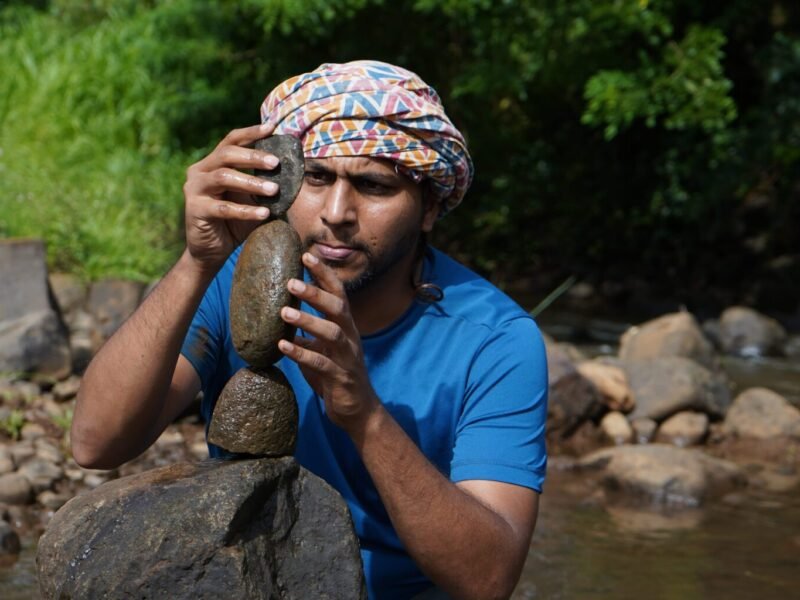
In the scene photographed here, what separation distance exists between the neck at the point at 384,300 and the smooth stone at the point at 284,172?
0.52 metres

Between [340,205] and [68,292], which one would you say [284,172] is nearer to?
[340,205]

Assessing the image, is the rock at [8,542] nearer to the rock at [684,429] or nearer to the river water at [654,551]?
the river water at [654,551]

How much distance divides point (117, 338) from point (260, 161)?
651 mm

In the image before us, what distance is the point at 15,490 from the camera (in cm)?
677

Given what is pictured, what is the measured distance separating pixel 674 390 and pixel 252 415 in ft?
21.5

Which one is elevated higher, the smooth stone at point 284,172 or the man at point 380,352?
the smooth stone at point 284,172

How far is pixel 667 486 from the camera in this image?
779cm

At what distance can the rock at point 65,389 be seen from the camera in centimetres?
810

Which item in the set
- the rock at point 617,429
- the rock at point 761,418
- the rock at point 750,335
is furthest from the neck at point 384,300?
the rock at point 750,335

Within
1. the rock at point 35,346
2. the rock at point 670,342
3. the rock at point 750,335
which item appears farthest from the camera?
the rock at point 750,335

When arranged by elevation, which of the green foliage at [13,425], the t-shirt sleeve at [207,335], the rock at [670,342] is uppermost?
the t-shirt sleeve at [207,335]

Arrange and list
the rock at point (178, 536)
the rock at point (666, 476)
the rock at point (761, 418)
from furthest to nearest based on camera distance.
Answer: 1. the rock at point (761, 418)
2. the rock at point (666, 476)
3. the rock at point (178, 536)

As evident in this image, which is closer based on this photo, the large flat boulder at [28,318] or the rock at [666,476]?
the rock at [666,476]

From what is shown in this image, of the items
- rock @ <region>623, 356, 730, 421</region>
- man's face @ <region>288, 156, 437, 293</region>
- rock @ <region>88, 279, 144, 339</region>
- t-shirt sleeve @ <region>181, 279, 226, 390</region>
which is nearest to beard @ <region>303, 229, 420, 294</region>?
man's face @ <region>288, 156, 437, 293</region>
